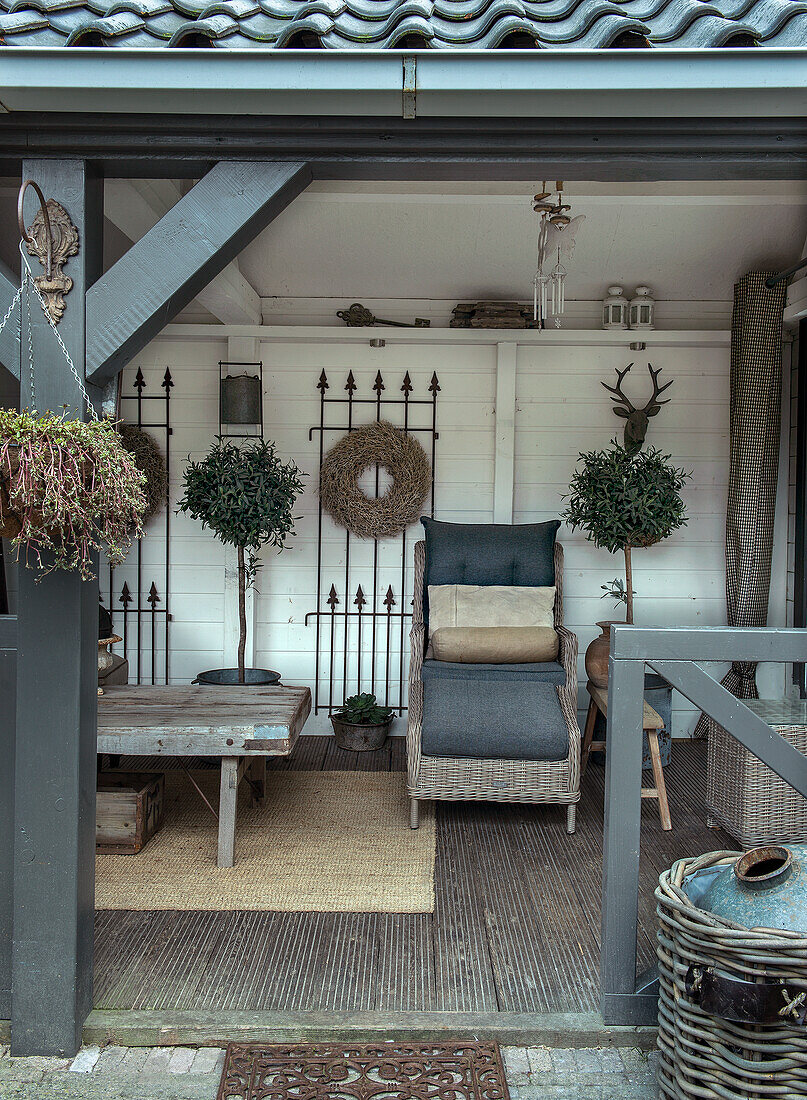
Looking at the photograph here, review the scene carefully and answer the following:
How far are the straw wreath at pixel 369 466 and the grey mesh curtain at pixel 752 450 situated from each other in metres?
1.85

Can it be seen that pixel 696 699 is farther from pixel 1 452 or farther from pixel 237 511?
pixel 237 511

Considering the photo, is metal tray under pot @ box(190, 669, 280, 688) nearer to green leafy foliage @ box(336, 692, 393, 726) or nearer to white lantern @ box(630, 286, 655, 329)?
green leafy foliage @ box(336, 692, 393, 726)

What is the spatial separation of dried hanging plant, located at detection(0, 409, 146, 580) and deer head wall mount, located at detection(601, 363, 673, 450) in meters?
3.73

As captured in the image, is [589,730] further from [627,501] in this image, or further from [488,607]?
[627,501]

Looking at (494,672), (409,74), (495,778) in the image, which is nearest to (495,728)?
(495,778)

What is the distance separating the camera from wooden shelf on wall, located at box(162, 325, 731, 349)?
5199mm

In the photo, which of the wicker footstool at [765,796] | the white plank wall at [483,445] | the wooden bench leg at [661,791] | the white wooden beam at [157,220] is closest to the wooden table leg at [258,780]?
the white plank wall at [483,445]

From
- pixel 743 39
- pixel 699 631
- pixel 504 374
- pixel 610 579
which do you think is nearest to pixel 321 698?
pixel 610 579

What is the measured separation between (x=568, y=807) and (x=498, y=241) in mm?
3178

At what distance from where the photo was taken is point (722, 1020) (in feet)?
6.21

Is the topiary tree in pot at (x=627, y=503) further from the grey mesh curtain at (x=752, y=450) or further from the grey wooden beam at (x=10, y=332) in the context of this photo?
the grey wooden beam at (x=10, y=332)

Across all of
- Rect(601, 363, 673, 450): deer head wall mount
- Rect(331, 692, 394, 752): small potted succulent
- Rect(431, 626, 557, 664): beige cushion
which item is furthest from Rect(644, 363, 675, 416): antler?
Rect(331, 692, 394, 752): small potted succulent

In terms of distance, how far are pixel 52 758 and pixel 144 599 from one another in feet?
10.7

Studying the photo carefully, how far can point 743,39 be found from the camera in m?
2.05
